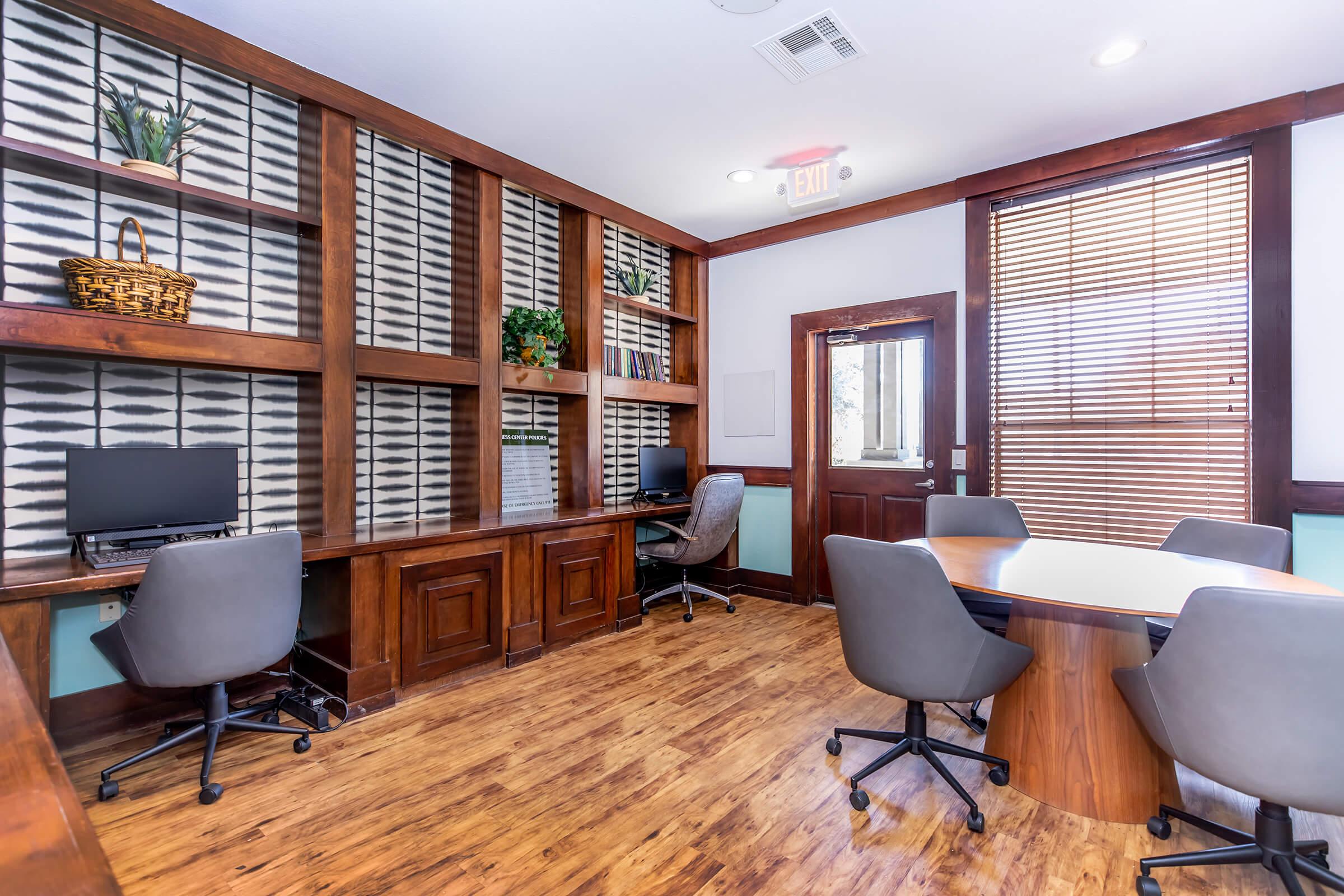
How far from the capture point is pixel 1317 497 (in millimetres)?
3059

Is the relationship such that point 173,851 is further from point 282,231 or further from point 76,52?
point 76,52

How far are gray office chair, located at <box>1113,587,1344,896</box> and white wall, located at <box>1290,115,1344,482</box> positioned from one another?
2227 mm

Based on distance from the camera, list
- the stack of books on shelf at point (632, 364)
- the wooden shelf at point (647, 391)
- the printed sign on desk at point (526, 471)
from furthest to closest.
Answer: the stack of books on shelf at point (632, 364) → the wooden shelf at point (647, 391) → the printed sign on desk at point (526, 471)

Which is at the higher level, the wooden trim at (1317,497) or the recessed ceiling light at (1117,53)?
the recessed ceiling light at (1117,53)

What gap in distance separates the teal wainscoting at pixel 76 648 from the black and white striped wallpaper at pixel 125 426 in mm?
240

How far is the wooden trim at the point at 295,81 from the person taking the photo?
8.21 feet

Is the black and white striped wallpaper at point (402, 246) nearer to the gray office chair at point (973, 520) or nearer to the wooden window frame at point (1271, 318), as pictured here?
the gray office chair at point (973, 520)

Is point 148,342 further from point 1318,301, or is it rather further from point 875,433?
point 1318,301

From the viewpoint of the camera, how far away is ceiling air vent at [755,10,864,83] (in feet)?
8.66

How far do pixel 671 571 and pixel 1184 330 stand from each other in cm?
384

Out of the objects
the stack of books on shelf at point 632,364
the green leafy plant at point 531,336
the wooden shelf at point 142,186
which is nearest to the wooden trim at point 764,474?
the stack of books on shelf at point 632,364

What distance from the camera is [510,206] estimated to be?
13.9 ft

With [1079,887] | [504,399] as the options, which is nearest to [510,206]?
[504,399]

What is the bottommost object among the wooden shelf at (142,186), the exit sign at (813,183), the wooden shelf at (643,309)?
the wooden shelf at (142,186)
